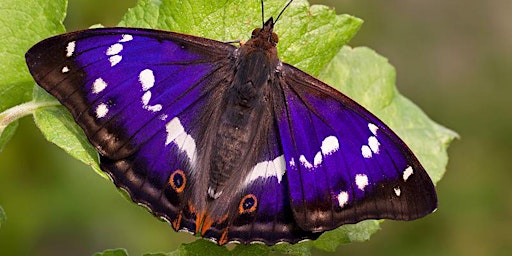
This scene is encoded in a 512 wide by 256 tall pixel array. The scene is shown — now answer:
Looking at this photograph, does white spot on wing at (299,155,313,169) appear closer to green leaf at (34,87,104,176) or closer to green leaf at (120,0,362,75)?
green leaf at (120,0,362,75)

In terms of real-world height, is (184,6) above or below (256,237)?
above

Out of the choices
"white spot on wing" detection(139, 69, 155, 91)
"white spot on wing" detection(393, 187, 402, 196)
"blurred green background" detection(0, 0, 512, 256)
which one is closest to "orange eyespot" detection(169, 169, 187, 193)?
"white spot on wing" detection(139, 69, 155, 91)

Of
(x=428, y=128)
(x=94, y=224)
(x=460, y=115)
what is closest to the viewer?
(x=428, y=128)

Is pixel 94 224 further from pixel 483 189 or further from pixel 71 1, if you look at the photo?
pixel 483 189

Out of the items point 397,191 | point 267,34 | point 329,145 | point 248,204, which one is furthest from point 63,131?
point 397,191

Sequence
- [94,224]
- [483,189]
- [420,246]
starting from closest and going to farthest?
[94,224] < [420,246] < [483,189]

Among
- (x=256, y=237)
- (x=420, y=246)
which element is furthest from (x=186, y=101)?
(x=420, y=246)

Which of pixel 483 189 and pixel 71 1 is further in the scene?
pixel 483 189

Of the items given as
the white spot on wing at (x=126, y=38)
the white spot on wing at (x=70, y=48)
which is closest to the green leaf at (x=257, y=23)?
the white spot on wing at (x=126, y=38)
